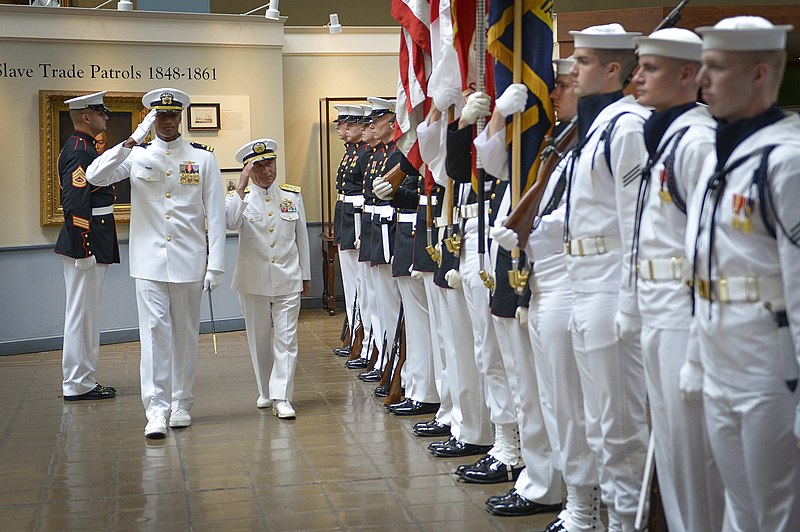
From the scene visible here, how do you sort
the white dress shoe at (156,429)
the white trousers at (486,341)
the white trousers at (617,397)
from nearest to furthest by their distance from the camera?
the white trousers at (617,397) → the white trousers at (486,341) → the white dress shoe at (156,429)

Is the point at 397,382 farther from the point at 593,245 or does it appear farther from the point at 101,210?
the point at 593,245

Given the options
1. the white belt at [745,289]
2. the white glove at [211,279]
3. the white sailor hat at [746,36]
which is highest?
the white sailor hat at [746,36]

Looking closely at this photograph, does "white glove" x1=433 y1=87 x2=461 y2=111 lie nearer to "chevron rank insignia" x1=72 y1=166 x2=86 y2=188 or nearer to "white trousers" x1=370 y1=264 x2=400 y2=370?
"white trousers" x1=370 y1=264 x2=400 y2=370

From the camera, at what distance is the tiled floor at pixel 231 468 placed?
15.3 ft

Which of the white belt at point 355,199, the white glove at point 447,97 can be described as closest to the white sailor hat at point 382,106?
the white belt at point 355,199

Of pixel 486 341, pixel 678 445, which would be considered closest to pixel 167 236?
pixel 486 341

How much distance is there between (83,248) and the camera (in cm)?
753

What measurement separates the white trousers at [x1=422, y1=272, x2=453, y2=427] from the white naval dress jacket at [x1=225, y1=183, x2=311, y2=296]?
913 mm

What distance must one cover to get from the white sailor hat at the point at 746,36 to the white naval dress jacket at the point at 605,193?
0.71 metres

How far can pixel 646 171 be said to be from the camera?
10.9 feet

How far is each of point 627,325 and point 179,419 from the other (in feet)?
12.4

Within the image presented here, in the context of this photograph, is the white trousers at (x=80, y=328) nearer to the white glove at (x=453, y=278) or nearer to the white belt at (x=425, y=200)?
the white belt at (x=425, y=200)

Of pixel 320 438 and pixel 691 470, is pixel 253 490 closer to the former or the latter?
pixel 320 438

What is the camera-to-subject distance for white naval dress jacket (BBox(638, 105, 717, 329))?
313 cm
